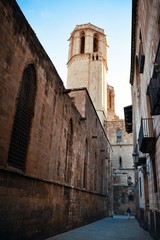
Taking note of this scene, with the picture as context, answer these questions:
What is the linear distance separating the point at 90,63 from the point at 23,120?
28711mm

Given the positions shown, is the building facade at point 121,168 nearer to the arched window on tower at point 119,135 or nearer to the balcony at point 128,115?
the arched window on tower at point 119,135

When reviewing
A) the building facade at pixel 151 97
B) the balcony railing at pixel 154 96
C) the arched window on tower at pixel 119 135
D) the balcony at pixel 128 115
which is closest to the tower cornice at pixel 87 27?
the arched window on tower at pixel 119 135

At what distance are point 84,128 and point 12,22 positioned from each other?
9579 millimetres

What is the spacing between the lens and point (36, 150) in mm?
7262

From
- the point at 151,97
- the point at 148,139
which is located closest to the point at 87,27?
the point at 148,139

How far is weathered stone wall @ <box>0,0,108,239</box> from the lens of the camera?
18.2 ft

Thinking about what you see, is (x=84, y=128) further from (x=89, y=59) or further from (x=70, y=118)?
(x=89, y=59)

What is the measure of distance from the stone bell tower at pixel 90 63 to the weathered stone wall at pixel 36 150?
20.1 meters

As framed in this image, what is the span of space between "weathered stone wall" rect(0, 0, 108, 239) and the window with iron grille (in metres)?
0.17

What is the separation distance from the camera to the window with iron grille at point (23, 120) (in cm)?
616

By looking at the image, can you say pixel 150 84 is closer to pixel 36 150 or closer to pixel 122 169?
pixel 36 150

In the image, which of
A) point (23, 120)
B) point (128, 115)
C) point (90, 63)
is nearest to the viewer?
point (23, 120)

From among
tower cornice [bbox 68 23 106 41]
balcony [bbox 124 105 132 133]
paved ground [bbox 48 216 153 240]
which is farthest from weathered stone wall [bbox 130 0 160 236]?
tower cornice [bbox 68 23 106 41]

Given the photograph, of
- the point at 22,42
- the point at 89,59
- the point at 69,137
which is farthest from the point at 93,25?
the point at 22,42
